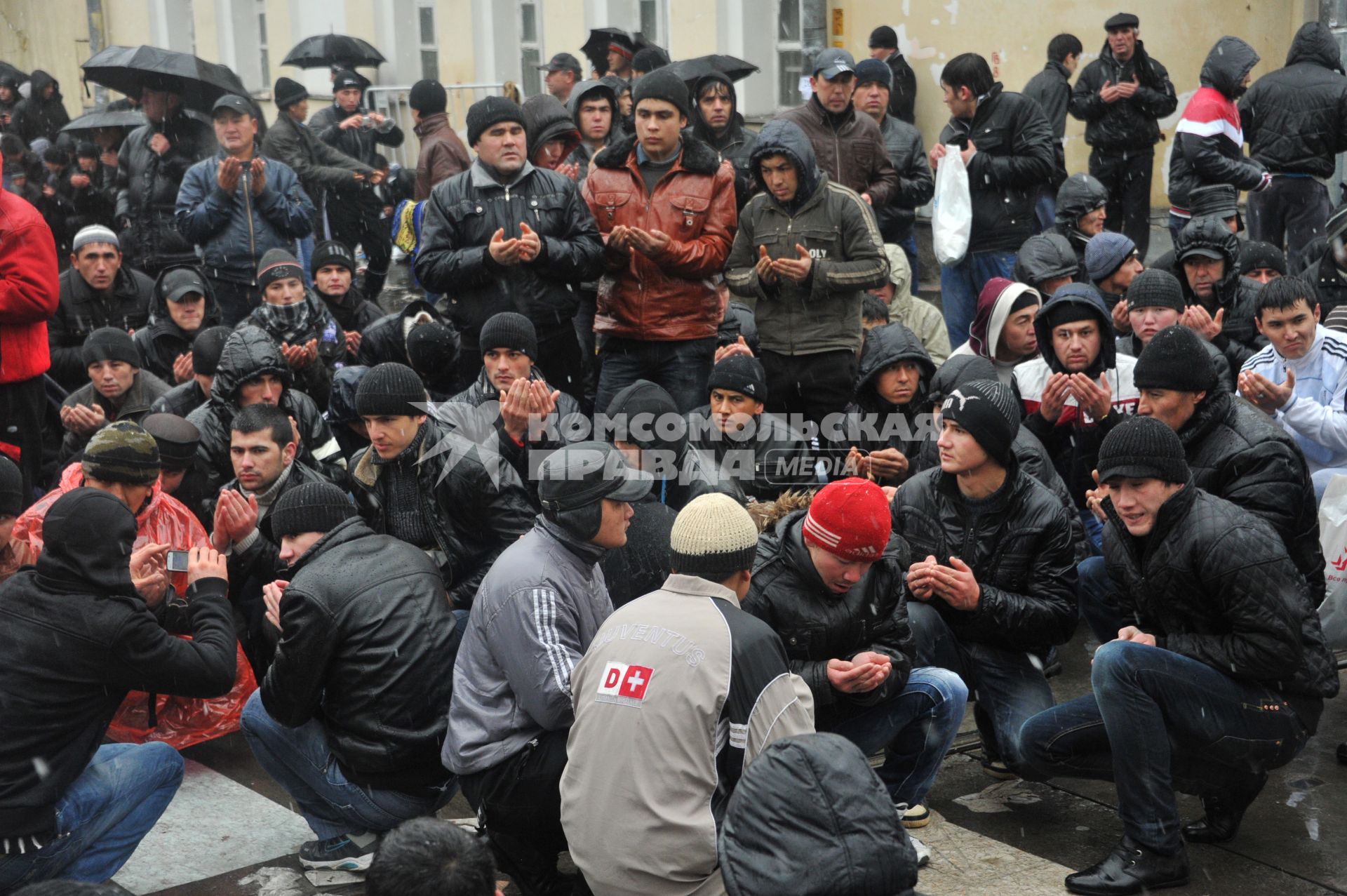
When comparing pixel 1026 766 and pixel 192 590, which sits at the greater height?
pixel 192 590

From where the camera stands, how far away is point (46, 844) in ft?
14.7

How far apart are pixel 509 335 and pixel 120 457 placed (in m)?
1.95

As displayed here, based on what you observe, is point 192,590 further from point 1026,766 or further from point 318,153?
point 318,153

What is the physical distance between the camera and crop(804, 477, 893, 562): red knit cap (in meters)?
4.76

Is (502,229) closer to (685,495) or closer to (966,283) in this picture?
(685,495)

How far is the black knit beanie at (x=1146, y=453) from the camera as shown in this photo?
4.74 m

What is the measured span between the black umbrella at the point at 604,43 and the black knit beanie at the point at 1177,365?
725 cm

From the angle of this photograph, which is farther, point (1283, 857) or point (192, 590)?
point (192, 590)

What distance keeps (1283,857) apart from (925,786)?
125cm

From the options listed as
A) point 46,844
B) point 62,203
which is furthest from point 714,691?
point 62,203

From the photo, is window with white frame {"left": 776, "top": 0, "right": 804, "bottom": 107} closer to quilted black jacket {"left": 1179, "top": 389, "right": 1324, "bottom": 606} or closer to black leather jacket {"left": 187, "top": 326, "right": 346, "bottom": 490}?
black leather jacket {"left": 187, "top": 326, "right": 346, "bottom": 490}

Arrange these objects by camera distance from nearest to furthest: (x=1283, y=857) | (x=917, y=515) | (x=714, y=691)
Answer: (x=714, y=691), (x=1283, y=857), (x=917, y=515)

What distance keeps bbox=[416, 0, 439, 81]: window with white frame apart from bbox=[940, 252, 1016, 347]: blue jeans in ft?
34.8

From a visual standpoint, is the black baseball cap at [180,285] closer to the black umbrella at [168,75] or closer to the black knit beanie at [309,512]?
the black umbrella at [168,75]
